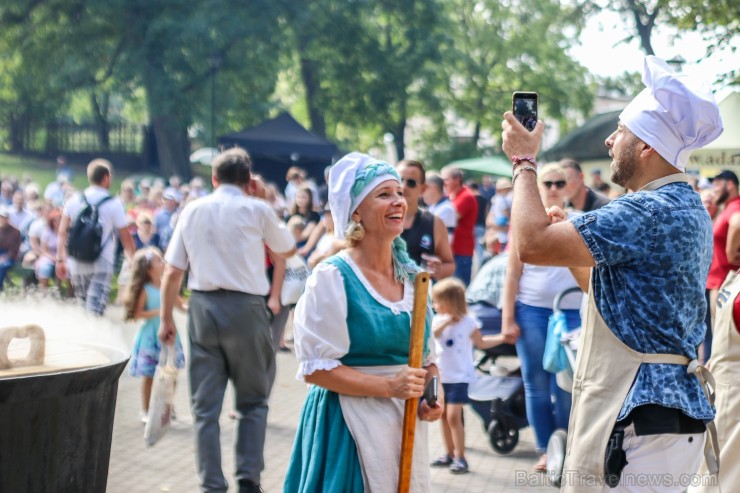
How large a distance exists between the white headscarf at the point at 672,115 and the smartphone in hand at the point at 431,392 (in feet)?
3.76

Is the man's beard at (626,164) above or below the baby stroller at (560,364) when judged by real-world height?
above

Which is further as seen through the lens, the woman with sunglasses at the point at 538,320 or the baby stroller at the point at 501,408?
the baby stroller at the point at 501,408

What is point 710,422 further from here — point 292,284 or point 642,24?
point 642,24

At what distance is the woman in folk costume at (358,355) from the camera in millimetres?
3559

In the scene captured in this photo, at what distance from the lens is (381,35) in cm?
4316

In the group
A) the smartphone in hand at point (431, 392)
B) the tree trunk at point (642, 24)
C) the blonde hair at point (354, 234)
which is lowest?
the smartphone in hand at point (431, 392)

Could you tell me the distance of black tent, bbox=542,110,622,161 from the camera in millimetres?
29812

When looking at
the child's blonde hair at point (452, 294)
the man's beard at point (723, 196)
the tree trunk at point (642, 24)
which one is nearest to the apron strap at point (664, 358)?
the child's blonde hair at point (452, 294)

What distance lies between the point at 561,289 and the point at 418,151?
48.9 meters

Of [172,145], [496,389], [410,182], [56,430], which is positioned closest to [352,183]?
[56,430]

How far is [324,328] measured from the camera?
360 centimetres

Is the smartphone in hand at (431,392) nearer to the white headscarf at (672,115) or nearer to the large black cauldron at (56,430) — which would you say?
the white headscarf at (672,115)

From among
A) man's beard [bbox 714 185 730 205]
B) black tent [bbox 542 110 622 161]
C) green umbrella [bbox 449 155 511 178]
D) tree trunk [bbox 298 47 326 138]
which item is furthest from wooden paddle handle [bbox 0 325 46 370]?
tree trunk [bbox 298 47 326 138]

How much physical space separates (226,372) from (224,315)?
38cm
